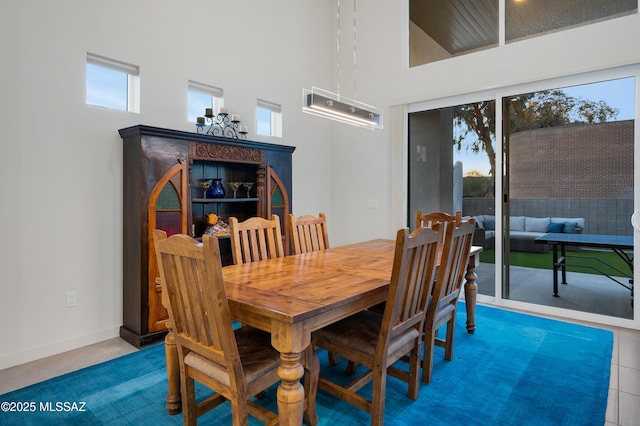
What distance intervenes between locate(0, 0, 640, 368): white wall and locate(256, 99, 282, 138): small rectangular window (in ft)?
0.33

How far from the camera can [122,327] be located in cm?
304

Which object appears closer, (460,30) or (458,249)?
(458,249)

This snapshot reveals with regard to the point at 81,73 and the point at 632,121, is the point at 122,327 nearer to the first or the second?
the point at 81,73

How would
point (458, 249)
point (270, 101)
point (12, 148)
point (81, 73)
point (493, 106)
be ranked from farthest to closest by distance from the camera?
1. point (270, 101)
2. point (493, 106)
3. point (81, 73)
4. point (12, 148)
5. point (458, 249)

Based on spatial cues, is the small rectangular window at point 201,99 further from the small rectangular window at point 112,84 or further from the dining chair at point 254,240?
the dining chair at point 254,240

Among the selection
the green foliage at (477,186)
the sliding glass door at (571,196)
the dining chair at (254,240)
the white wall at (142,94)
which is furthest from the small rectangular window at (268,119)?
the sliding glass door at (571,196)

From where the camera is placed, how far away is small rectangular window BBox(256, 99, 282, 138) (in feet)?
14.3

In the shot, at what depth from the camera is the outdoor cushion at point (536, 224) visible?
3.70 m

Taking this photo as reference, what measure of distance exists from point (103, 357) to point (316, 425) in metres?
1.73

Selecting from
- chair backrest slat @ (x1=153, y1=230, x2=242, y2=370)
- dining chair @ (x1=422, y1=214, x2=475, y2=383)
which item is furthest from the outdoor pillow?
chair backrest slat @ (x1=153, y1=230, x2=242, y2=370)

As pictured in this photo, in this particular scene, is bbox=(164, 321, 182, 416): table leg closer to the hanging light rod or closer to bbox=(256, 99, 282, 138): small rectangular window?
the hanging light rod

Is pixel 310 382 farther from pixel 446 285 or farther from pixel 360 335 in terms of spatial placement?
pixel 446 285

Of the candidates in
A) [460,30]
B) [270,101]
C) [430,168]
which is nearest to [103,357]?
[270,101]

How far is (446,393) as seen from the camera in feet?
7.12
